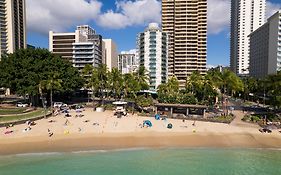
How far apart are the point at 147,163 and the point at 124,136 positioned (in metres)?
13.0

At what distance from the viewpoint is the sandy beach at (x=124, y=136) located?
47250mm

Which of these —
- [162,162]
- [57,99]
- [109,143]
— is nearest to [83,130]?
[109,143]

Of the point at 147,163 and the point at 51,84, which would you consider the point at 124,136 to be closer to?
the point at 147,163

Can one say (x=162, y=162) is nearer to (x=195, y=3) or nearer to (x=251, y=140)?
(x=251, y=140)

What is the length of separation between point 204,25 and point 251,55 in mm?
44831

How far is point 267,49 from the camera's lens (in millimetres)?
159000

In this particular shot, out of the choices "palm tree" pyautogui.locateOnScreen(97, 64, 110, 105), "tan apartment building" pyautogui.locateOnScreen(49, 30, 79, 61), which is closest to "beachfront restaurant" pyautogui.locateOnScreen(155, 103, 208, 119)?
"palm tree" pyautogui.locateOnScreen(97, 64, 110, 105)

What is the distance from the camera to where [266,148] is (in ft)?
156

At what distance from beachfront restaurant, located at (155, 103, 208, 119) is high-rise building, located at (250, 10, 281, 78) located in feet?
266

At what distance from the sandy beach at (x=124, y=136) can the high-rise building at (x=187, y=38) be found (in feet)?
355

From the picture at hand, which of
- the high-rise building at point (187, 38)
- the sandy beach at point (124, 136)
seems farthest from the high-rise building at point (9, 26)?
the sandy beach at point (124, 136)

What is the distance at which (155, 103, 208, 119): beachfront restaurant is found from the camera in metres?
71.8

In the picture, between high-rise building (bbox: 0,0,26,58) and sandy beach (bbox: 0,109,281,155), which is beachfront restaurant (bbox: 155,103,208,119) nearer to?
sandy beach (bbox: 0,109,281,155)

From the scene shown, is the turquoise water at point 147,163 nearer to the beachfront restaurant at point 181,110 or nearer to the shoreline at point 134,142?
the shoreline at point 134,142
